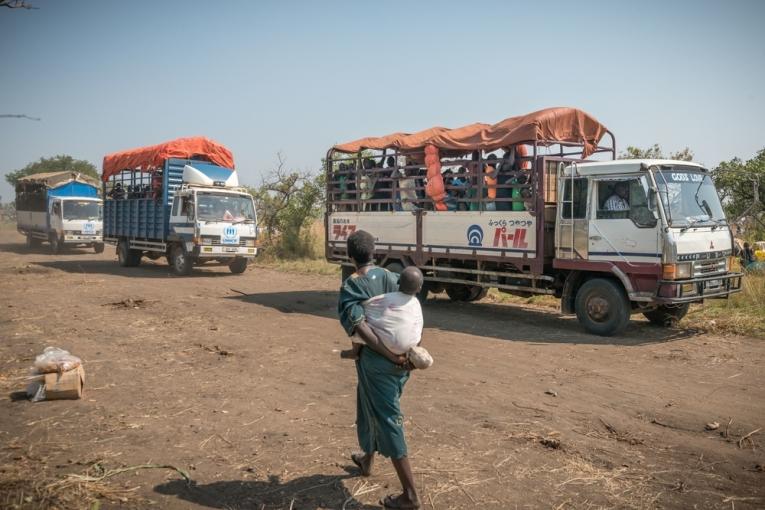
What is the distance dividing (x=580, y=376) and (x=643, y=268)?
2.50 m

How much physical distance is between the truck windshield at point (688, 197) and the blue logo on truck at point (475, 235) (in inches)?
115

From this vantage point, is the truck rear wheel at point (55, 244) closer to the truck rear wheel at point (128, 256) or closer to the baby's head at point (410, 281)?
the truck rear wheel at point (128, 256)

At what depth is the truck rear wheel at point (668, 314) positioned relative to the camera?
9328 mm

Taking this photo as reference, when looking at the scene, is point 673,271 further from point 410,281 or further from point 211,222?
point 211,222

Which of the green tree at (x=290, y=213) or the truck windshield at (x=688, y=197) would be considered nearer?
the truck windshield at (x=688, y=197)

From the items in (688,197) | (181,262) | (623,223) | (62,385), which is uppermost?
(688,197)

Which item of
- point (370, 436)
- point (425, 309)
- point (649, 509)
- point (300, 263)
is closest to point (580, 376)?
point (649, 509)

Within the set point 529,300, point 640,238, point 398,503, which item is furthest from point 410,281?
point 529,300

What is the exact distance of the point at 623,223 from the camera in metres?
8.63

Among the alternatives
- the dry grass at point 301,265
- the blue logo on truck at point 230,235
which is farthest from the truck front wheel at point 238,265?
the dry grass at point 301,265

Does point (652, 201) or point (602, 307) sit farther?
point (602, 307)

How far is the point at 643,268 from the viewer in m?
8.41

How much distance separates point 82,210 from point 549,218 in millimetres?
20838

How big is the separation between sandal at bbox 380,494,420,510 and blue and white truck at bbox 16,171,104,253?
22880 millimetres
